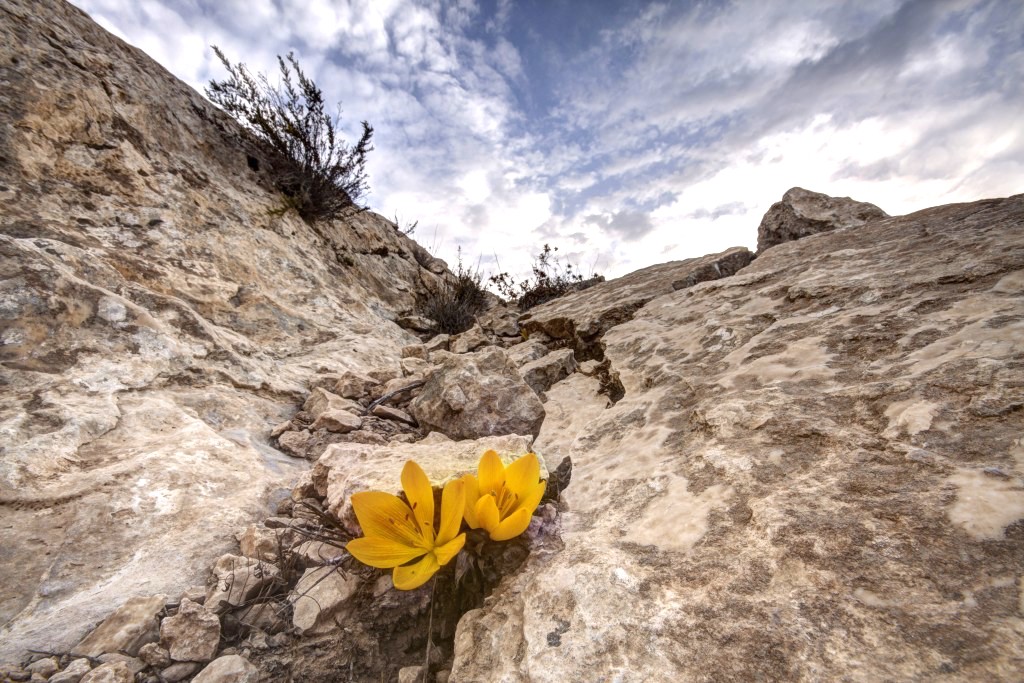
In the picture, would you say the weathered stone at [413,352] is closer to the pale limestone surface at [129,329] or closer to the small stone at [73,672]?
the pale limestone surface at [129,329]

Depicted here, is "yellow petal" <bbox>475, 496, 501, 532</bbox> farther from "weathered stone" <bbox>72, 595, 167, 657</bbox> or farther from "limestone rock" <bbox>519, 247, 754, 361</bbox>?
"limestone rock" <bbox>519, 247, 754, 361</bbox>

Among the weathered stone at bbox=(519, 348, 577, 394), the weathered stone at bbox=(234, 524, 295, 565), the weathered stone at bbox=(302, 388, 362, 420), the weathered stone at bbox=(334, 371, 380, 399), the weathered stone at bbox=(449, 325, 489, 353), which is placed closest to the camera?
the weathered stone at bbox=(234, 524, 295, 565)

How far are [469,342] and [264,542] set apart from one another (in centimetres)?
287

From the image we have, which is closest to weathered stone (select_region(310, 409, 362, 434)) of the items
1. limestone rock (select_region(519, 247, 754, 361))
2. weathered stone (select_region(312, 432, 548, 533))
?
weathered stone (select_region(312, 432, 548, 533))

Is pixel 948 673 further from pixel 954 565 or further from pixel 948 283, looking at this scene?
pixel 948 283

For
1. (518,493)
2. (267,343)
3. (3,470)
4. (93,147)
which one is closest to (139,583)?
(3,470)

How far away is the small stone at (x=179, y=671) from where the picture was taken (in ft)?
2.70

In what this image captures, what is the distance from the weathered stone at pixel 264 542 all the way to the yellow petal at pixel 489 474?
1.89ft

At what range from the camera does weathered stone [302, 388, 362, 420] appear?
82.4 inches

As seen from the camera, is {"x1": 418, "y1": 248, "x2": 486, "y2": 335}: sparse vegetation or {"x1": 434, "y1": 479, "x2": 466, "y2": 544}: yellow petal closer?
{"x1": 434, "y1": 479, "x2": 466, "y2": 544}: yellow petal

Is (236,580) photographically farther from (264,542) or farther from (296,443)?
(296,443)

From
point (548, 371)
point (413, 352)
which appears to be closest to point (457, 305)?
point (413, 352)

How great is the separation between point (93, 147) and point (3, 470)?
2632 mm

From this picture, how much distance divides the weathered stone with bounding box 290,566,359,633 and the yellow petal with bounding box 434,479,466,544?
1.01ft
